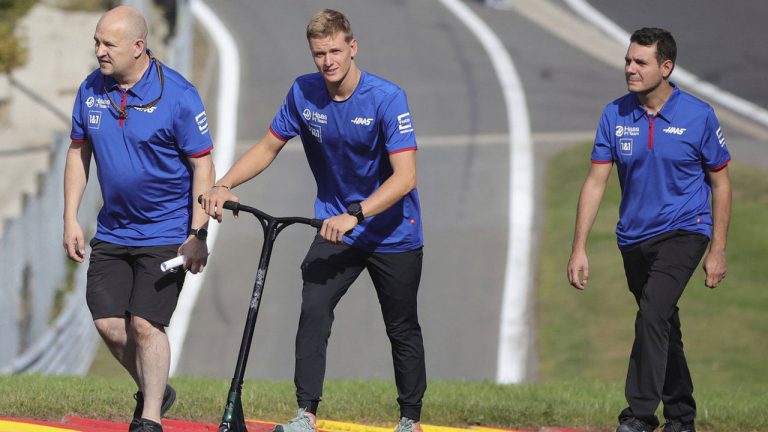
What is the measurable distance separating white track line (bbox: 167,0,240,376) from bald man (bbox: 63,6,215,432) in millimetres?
9108

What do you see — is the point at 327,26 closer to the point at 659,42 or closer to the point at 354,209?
the point at 354,209

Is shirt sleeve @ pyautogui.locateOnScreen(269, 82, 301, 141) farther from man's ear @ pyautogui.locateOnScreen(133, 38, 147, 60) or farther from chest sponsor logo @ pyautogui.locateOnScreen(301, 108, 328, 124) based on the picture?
man's ear @ pyautogui.locateOnScreen(133, 38, 147, 60)

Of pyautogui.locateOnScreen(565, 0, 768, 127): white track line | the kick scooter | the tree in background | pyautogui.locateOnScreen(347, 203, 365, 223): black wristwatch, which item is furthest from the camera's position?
pyautogui.locateOnScreen(565, 0, 768, 127): white track line

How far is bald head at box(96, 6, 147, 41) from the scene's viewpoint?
7914 millimetres

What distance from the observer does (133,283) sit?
8258 millimetres

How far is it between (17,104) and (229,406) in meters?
21.5

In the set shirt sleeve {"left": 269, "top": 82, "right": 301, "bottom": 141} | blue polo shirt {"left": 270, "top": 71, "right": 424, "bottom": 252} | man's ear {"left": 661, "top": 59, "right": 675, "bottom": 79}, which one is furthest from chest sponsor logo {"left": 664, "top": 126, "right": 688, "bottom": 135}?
shirt sleeve {"left": 269, "top": 82, "right": 301, "bottom": 141}

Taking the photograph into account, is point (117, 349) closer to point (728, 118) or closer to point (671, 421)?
point (671, 421)

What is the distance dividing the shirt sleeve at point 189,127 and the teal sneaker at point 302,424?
1.52 m

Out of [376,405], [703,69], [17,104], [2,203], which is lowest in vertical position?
[376,405]

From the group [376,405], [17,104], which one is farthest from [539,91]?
[376,405]

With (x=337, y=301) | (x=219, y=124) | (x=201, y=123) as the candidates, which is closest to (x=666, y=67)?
(x=337, y=301)

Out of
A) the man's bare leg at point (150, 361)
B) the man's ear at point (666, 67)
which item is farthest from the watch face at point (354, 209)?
the man's ear at point (666, 67)

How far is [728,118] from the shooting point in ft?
88.3
